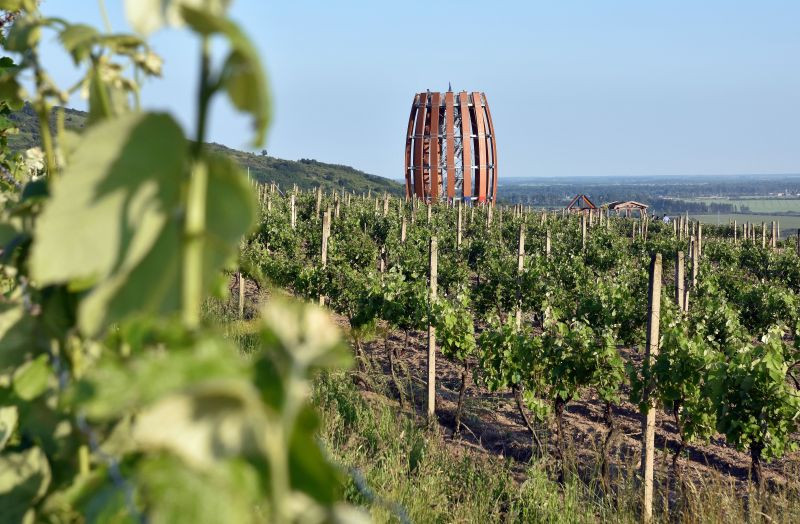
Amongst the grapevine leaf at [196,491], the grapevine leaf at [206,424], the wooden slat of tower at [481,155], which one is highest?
the wooden slat of tower at [481,155]

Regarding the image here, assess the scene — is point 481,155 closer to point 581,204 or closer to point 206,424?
point 581,204

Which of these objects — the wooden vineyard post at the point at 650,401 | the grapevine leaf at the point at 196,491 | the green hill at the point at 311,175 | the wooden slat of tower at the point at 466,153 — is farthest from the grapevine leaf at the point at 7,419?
the green hill at the point at 311,175

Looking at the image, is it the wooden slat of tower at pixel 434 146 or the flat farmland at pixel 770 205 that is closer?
the wooden slat of tower at pixel 434 146

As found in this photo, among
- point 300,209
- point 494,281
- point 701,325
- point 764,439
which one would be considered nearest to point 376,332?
point 494,281

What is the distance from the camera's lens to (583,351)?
7.02 m

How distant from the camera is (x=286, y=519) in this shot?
434 millimetres

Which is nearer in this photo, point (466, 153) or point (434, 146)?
point (466, 153)

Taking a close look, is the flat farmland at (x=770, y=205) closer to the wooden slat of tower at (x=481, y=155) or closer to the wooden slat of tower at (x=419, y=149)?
the wooden slat of tower at (x=481, y=155)

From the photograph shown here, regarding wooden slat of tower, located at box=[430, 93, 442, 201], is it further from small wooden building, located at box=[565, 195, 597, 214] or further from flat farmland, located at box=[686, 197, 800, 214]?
flat farmland, located at box=[686, 197, 800, 214]

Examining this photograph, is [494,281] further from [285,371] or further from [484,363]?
[285,371]

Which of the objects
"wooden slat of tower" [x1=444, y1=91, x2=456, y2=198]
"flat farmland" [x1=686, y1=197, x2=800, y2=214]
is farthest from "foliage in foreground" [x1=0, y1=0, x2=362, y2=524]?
"flat farmland" [x1=686, y1=197, x2=800, y2=214]

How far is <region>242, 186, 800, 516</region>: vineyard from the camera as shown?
608 centimetres

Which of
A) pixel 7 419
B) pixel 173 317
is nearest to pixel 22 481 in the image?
pixel 7 419

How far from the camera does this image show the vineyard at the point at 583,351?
239 inches
